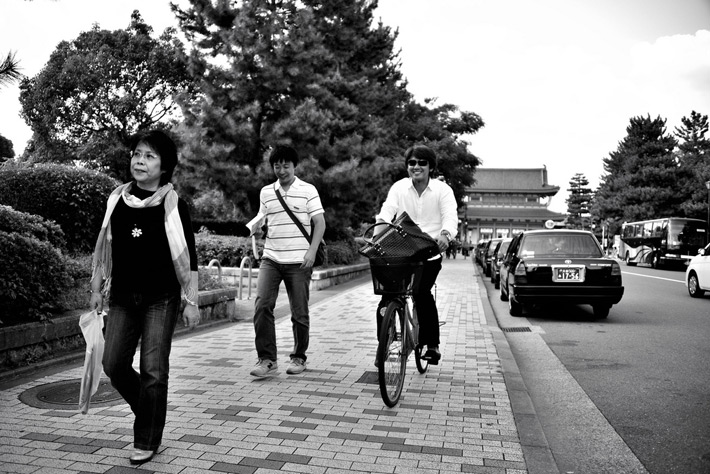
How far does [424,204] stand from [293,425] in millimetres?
2079

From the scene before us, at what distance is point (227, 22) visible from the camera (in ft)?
57.9

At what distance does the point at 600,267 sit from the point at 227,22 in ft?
43.7

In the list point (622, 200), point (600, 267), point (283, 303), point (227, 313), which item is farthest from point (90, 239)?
point (622, 200)

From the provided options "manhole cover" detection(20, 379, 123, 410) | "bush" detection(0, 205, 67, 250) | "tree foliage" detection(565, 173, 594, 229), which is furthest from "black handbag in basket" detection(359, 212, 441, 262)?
→ "tree foliage" detection(565, 173, 594, 229)

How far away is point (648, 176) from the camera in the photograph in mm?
42250

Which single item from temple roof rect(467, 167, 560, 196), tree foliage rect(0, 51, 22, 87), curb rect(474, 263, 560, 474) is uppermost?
temple roof rect(467, 167, 560, 196)

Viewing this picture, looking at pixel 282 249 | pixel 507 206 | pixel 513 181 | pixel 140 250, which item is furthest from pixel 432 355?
pixel 513 181

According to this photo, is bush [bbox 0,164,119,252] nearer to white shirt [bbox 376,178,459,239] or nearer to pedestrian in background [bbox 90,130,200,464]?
white shirt [bbox 376,178,459,239]

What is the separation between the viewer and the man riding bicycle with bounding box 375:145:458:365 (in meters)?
4.70

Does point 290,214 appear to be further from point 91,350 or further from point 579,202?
point 579,202

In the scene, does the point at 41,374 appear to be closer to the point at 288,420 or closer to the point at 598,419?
the point at 288,420

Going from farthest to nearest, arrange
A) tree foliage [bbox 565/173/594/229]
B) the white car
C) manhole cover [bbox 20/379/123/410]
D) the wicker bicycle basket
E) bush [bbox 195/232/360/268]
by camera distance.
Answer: tree foliage [bbox 565/173/594/229] < bush [bbox 195/232/360/268] < the white car < the wicker bicycle basket < manhole cover [bbox 20/379/123/410]

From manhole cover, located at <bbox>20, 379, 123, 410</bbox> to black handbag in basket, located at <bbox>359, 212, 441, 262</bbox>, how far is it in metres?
2.05

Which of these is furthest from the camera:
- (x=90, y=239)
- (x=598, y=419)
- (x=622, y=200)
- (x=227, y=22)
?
(x=622, y=200)
